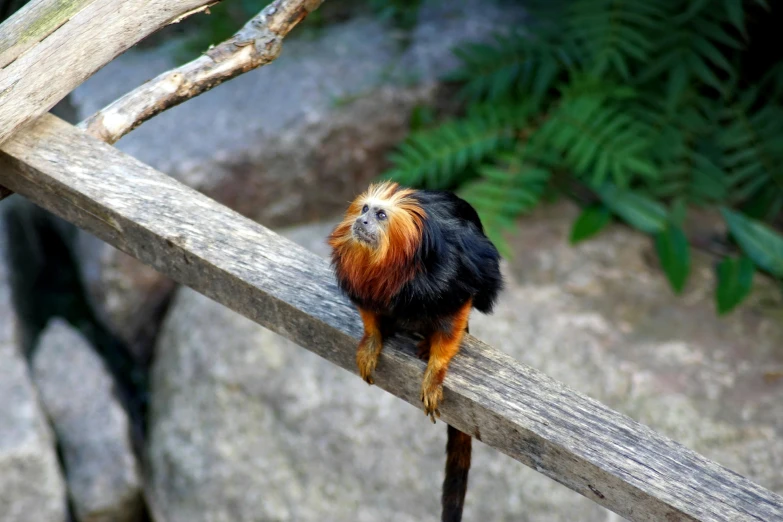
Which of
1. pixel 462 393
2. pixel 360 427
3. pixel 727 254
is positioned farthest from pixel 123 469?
pixel 727 254

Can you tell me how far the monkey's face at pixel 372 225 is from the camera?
55.1 inches

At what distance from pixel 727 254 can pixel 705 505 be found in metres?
2.18

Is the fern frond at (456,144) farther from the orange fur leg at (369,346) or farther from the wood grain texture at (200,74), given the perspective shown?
the orange fur leg at (369,346)

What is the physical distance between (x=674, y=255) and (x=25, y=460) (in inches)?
93.1

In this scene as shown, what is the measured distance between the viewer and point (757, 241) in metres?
2.99

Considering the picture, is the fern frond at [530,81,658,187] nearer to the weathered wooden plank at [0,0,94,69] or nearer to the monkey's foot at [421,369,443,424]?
the monkey's foot at [421,369,443,424]

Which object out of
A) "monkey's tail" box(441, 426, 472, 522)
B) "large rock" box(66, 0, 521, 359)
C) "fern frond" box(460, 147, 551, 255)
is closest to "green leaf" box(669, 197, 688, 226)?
"fern frond" box(460, 147, 551, 255)

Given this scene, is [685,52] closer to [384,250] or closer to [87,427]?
[384,250]

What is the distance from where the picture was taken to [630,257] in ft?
10.2

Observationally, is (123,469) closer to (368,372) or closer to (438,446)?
(438,446)

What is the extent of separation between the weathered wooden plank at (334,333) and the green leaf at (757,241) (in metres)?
1.87

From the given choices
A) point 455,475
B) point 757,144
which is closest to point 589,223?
point 757,144

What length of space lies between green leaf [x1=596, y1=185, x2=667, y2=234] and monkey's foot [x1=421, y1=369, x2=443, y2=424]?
6.12ft

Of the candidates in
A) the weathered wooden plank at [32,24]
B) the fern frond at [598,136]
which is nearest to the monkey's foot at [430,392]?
the weathered wooden plank at [32,24]
